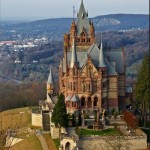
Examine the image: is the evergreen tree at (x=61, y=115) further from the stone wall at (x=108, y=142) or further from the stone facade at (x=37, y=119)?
the stone facade at (x=37, y=119)

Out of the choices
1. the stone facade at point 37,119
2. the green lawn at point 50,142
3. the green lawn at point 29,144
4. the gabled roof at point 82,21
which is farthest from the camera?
the gabled roof at point 82,21

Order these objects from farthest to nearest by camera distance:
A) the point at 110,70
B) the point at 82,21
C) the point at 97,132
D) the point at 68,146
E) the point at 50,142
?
the point at 82,21 < the point at 110,70 < the point at 50,142 < the point at 97,132 < the point at 68,146

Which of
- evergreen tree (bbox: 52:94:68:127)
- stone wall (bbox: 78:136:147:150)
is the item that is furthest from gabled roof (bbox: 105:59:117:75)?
stone wall (bbox: 78:136:147:150)

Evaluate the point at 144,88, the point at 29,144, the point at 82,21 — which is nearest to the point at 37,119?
the point at 29,144

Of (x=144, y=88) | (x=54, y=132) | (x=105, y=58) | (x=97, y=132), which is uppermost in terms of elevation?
(x=105, y=58)

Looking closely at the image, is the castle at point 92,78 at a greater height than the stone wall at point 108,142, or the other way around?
the castle at point 92,78

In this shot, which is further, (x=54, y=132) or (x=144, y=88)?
(x=144, y=88)

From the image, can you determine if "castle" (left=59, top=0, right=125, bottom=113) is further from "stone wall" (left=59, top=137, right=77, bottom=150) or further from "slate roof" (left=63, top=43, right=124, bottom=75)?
"stone wall" (left=59, top=137, right=77, bottom=150)

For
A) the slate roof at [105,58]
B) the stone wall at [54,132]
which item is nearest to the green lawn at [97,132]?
the stone wall at [54,132]

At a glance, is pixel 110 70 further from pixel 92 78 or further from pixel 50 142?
pixel 50 142
